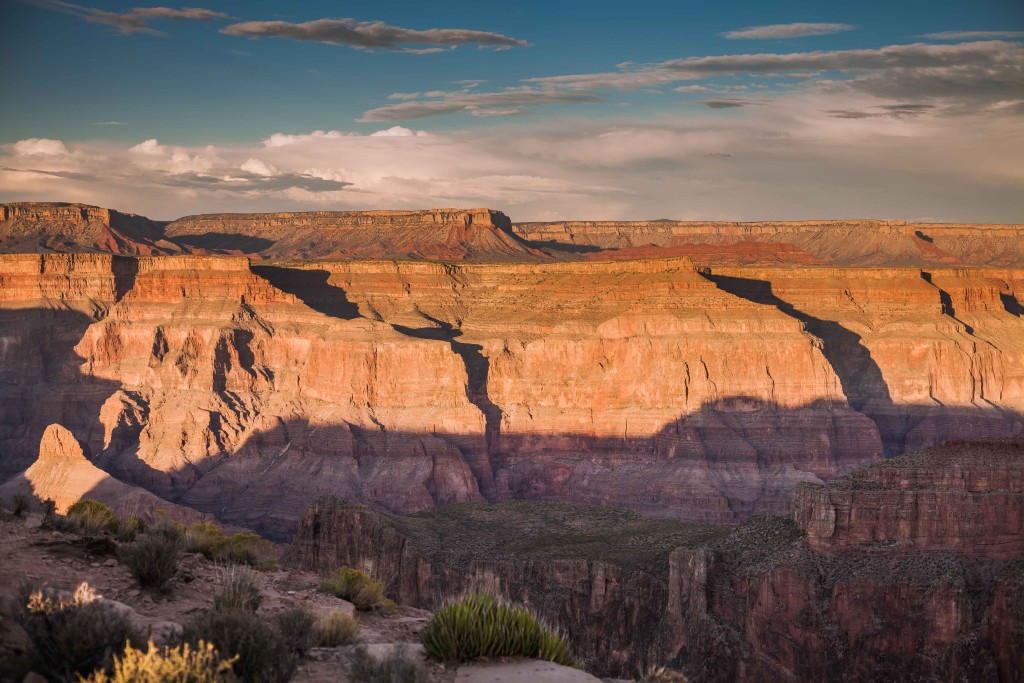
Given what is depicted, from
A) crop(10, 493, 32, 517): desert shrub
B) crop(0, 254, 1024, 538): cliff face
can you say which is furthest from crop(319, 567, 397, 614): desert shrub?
crop(0, 254, 1024, 538): cliff face

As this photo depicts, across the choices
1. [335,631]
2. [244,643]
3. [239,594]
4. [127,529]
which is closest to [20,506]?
[127,529]

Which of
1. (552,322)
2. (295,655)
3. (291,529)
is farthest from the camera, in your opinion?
(552,322)

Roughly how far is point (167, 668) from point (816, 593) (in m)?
41.5

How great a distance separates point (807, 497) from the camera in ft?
186

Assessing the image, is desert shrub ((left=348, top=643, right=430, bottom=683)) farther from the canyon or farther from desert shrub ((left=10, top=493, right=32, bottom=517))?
the canyon

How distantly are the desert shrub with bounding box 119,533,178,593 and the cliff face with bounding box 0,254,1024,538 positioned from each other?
3391 inches

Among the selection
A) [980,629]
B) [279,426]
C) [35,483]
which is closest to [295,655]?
[980,629]

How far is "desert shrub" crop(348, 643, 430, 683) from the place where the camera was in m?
18.3

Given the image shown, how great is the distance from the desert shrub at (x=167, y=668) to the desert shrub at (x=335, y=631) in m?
4.35

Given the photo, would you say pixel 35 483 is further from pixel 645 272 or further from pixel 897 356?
pixel 897 356

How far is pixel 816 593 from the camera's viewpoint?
177 feet

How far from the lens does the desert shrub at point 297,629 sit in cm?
2013

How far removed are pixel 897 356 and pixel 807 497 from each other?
272 feet

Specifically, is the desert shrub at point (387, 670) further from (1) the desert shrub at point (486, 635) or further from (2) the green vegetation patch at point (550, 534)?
(2) the green vegetation patch at point (550, 534)
